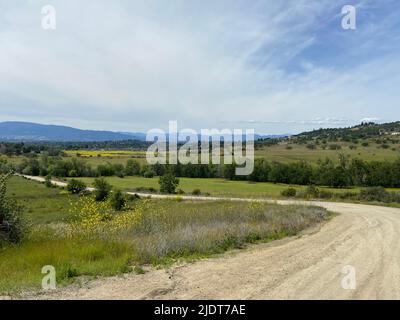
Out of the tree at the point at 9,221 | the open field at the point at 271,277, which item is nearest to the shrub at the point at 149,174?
the tree at the point at 9,221

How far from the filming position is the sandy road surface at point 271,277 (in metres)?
7.01

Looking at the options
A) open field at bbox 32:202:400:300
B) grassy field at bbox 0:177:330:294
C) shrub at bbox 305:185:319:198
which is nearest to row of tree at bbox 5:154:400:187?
shrub at bbox 305:185:319:198

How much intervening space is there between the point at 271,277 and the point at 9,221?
7918 millimetres

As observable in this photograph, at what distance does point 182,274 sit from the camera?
850 cm

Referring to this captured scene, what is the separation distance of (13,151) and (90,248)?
478ft

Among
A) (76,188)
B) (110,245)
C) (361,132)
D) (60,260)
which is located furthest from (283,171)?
(361,132)

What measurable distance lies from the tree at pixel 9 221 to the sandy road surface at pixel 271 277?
4.78 metres

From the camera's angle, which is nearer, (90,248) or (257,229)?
(90,248)

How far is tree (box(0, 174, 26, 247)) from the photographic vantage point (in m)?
11.2

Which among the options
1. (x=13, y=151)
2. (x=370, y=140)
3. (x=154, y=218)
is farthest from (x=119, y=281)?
(x=13, y=151)

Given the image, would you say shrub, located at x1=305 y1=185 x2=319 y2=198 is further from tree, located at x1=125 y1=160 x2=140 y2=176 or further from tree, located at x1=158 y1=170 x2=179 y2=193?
tree, located at x1=125 y1=160 x2=140 y2=176

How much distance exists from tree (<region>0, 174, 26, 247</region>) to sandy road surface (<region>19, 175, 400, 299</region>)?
4.78 m

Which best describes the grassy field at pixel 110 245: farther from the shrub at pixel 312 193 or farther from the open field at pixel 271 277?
the shrub at pixel 312 193
